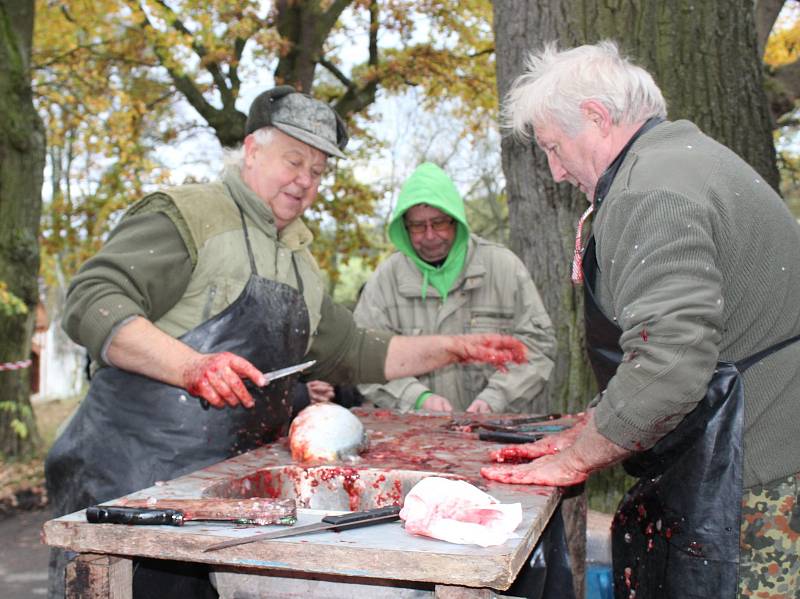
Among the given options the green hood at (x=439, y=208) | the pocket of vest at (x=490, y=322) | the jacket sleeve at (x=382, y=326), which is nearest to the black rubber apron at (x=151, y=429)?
the jacket sleeve at (x=382, y=326)

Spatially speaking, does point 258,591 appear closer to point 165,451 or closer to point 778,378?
point 165,451

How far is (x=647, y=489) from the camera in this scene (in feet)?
7.65

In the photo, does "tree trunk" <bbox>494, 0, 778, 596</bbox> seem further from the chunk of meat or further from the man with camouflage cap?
the chunk of meat

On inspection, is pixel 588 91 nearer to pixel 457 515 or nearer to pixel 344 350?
pixel 457 515

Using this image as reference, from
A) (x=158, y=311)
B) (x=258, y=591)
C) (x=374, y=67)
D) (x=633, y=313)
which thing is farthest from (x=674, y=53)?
(x=374, y=67)

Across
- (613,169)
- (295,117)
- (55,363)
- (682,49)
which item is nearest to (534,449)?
(613,169)

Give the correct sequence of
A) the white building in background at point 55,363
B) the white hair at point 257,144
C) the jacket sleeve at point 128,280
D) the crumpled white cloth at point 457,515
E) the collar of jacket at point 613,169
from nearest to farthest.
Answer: the crumpled white cloth at point 457,515
the collar of jacket at point 613,169
the jacket sleeve at point 128,280
the white hair at point 257,144
the white building in background at point 55,363

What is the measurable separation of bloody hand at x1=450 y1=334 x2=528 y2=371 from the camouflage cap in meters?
1.01

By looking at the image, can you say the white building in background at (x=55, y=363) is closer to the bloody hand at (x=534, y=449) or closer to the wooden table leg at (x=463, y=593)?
the bloody hand at (x=534, y=449)

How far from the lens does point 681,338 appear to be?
1.87 metres

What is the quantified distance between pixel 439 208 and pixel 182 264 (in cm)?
189

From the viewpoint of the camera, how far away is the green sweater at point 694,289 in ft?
6.23

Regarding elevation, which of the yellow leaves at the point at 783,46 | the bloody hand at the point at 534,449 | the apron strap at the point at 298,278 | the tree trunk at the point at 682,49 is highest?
the yellow leaves at the point at 783,46

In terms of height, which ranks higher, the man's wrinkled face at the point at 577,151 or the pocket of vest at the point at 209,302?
the man's wrinkled face at the point at 577,151
